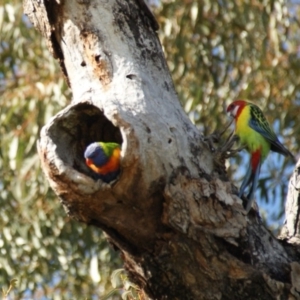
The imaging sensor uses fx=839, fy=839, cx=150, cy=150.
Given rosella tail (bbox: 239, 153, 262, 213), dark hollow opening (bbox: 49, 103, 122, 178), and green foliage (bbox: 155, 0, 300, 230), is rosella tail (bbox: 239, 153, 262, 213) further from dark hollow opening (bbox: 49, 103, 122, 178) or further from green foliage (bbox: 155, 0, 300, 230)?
green foliage (bbox: 155, 0, 300, 230)

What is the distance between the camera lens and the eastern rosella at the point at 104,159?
3.45 m

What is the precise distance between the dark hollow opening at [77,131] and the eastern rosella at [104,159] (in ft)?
0.14

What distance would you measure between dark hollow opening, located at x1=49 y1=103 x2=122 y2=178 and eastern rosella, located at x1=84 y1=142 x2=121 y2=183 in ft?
0.14

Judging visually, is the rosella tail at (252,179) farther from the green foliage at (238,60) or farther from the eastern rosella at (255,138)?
the green foliage at (238,60)

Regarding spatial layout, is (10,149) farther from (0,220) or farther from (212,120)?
(212,120)

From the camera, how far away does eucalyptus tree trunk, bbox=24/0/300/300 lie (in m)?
3.31

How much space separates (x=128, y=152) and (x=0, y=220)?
14.4 ft

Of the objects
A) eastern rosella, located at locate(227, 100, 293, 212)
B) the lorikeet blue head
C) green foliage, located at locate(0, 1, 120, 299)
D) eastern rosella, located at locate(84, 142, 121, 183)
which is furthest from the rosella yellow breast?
green foliage, located at locate(0, 1, 120, 299)

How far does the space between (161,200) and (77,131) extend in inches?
24.1

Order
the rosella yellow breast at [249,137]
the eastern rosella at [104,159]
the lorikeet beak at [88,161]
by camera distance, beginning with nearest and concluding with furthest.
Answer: the eastern rosella at [104,159]
the lorikeet beak at [88,161]
the rosella yellow breast at [249,137]

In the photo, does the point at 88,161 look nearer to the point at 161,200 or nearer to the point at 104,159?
the point at 104,159

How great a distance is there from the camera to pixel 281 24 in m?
8.00

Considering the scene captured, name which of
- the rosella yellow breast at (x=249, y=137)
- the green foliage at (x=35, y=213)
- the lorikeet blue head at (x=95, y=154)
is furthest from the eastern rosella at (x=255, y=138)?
the green foliage at (x=35, y=213)

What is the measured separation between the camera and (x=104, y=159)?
344 centimetres
